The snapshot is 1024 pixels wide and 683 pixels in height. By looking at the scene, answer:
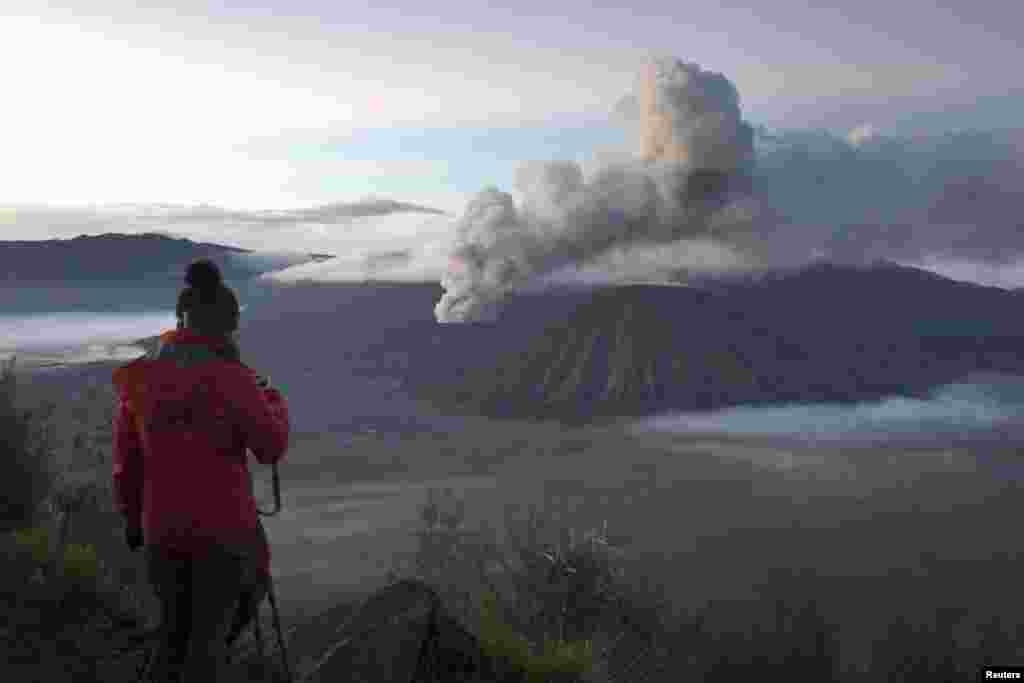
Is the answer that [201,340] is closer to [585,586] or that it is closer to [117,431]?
[117,431]

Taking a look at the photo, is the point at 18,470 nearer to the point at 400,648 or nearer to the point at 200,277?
the point at 400,648

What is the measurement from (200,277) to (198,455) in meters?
1.07

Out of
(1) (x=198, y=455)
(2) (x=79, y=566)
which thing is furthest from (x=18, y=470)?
→ (1) (x=198, y=455)

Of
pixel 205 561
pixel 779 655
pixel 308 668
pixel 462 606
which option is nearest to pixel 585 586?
pixel 462 606

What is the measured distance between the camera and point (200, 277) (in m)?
6.27

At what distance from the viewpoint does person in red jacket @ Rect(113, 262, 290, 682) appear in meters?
5.93

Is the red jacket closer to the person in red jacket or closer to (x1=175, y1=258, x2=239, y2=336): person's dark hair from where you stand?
the person in red jacket

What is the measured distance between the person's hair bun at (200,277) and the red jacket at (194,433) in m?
0.31

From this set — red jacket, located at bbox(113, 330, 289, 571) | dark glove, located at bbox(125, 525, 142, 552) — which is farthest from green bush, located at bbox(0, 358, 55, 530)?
red jacket, located at bbox(113, 330, 289, 571)

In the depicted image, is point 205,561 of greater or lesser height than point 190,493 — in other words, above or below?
below

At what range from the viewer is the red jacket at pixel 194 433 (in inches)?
233

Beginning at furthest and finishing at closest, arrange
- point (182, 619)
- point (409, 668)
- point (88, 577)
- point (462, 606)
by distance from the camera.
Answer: point (462, 606)
point (88, 577)
point (409, 668)
point (182, 619)

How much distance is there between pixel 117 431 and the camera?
6156 millimetres

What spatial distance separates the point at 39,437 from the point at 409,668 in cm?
929
